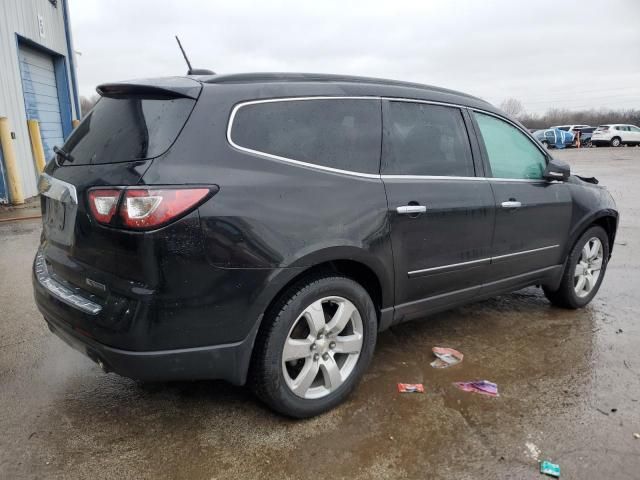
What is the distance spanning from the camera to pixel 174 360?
2248mm

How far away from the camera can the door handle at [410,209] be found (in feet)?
9.30

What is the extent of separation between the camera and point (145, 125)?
7.56 feet

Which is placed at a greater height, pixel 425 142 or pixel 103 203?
pixel 425 142

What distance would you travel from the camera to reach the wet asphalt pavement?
2.33 metres

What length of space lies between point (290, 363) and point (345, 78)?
1.64 meters

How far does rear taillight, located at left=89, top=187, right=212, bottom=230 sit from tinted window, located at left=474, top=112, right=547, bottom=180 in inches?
89.3

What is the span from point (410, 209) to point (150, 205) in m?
1.45

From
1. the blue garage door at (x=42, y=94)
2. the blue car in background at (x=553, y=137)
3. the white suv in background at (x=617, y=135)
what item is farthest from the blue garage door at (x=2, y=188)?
the white suv in background at (x=617, y=135)

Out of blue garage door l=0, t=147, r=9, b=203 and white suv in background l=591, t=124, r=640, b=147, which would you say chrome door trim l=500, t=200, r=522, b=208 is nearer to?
blue garage door l=0, t=147, r=9, b=203

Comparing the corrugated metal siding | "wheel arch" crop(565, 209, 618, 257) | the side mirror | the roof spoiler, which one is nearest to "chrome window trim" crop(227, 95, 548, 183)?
the roof spoiler

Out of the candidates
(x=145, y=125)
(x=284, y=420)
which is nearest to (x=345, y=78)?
(x=145, y=125)

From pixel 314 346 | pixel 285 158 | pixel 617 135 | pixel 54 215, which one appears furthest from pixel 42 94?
pixel 617 135

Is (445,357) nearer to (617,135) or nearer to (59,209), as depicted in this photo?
(59,209)

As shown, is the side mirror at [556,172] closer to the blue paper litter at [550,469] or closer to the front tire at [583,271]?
the front tire at [583,271]
